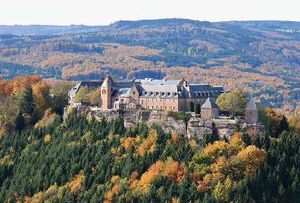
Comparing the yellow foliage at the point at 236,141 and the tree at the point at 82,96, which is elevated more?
the tree at the point at 82,96

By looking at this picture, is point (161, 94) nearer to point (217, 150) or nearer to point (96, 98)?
point (96, 98)

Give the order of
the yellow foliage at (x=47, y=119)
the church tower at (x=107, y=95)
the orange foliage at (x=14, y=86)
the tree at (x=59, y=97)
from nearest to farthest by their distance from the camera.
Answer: the church tower at (x=107, y=95) < the yellow foliage at (x=47, y=119) < the tree at (x=59, y=97) < the orange foliage at (x=14, y=86)

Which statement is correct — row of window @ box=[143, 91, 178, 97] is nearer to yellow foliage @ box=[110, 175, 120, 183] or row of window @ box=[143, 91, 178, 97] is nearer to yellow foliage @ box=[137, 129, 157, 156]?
yellow foliage @ box=[137, 129, 157, 156]

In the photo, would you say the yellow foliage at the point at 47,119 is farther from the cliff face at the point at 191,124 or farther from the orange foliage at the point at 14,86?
the cliff face at the point at 191,124

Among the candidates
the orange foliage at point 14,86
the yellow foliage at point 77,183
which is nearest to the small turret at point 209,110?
the yellow foliage at point 77,183

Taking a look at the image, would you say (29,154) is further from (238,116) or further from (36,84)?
(238,116)

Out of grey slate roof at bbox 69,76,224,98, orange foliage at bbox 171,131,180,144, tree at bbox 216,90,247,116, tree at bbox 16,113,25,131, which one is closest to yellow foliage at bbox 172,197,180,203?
orange foliage at bbox 171,131,180,144
